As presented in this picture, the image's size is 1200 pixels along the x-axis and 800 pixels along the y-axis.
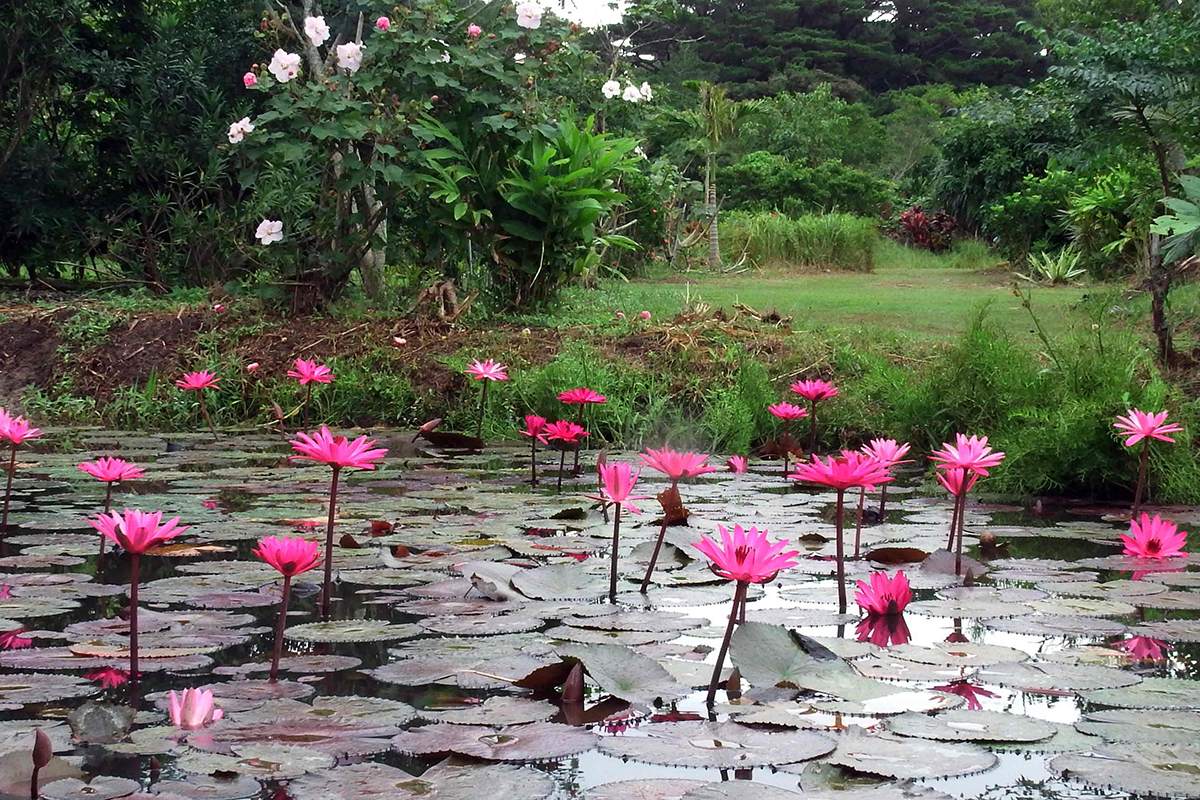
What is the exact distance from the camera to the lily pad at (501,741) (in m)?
1.30

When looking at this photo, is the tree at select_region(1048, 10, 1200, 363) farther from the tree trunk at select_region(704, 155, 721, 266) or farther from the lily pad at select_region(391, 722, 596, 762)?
the tree trunk at select_region(704, 155, 721, 266)

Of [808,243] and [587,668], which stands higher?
[808,243]

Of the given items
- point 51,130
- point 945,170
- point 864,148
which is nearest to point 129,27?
point 51,130

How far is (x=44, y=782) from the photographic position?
1168 mm

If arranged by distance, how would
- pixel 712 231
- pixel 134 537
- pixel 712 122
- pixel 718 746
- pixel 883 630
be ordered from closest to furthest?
pixel 718 746
pixel 134 537
pixel 883 630
pixel 712 231
pixel 712 122

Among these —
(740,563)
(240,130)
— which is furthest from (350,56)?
(740,563)

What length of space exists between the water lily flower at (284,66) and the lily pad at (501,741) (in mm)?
4822

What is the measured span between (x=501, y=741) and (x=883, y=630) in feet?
2.59

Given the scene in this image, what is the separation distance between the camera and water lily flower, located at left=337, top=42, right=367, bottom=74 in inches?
224

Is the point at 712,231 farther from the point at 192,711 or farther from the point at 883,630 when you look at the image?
the point at 192,711

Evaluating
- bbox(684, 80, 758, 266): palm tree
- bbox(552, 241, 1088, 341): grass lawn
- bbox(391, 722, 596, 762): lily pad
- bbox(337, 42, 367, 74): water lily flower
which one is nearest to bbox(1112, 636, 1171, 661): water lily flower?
bbox(391, 722, 596, 762): lily pad

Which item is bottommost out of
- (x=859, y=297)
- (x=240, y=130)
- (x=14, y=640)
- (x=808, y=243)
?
(x=14, y=640)

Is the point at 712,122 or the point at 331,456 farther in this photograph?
the point at 712,122

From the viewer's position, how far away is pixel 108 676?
1.60 meters
